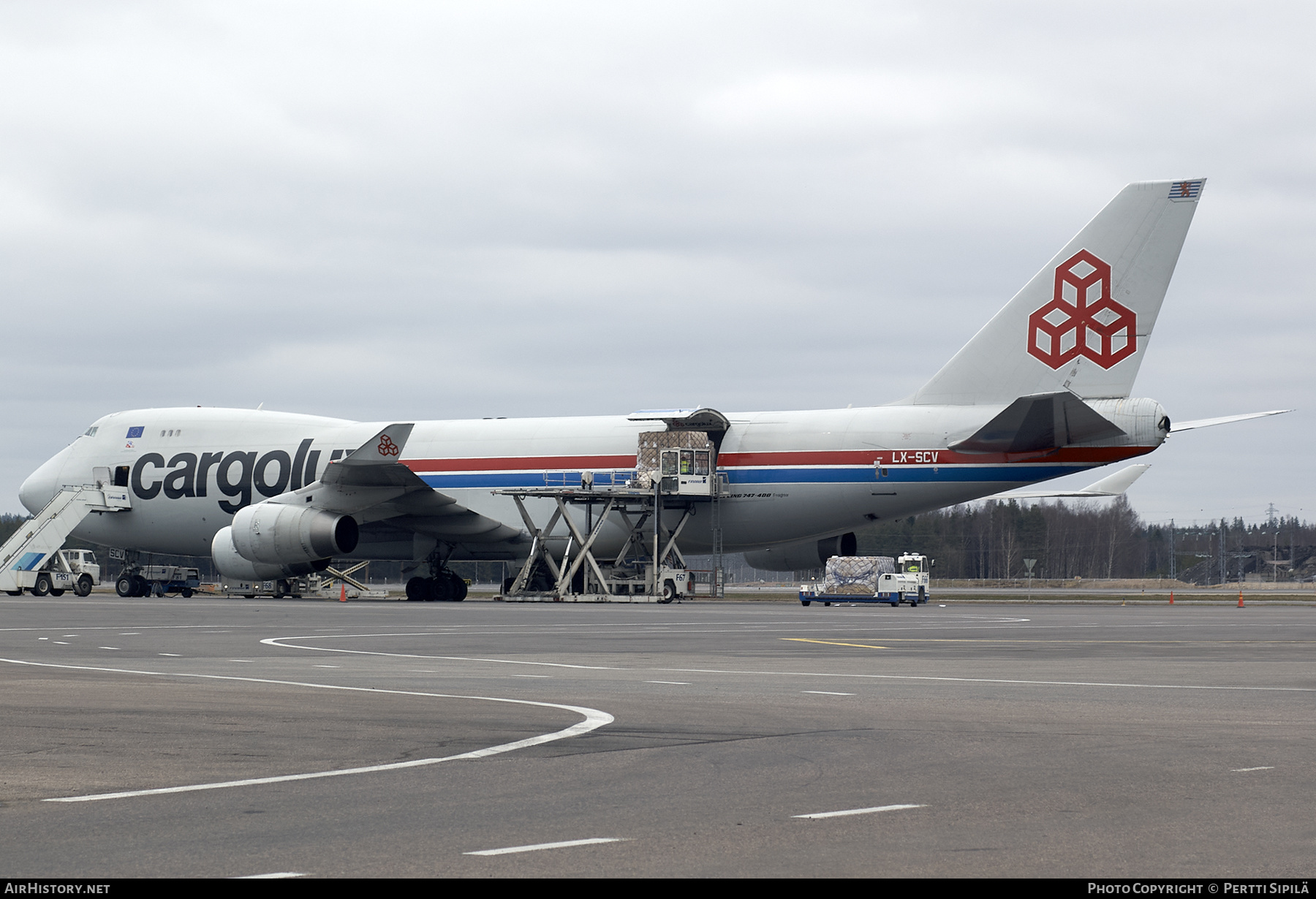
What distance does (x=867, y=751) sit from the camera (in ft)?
32.7

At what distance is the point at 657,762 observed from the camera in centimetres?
952

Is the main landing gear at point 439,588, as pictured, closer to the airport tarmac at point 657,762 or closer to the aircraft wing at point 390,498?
the aircraft wing at point 390,498

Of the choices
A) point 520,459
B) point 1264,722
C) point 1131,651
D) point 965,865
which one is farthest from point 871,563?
point 965,865

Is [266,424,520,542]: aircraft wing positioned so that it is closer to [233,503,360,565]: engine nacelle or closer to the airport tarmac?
[233,503,360,565]: engine nacelle

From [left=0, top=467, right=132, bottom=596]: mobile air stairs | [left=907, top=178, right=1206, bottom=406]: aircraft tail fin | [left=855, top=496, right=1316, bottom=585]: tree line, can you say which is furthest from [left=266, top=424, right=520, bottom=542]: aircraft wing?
[left=855, top=496, right=1316, bottom=585]: tree line

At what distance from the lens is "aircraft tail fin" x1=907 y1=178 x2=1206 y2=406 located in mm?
37219

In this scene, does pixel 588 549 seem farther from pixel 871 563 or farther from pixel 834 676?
pixel 834 676

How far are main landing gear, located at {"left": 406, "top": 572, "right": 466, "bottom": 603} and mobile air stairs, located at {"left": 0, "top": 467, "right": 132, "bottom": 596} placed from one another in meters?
11.7

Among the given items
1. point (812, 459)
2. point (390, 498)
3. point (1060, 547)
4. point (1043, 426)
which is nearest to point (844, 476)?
point (812, 459)

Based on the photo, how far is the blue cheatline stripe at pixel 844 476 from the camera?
3759 centimetres

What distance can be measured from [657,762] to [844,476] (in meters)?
31.6

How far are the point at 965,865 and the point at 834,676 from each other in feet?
32.1

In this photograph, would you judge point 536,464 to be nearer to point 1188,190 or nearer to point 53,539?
point 53,539
